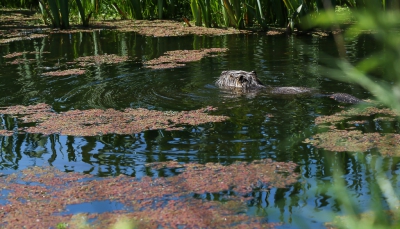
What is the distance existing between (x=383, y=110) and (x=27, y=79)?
13.9ft

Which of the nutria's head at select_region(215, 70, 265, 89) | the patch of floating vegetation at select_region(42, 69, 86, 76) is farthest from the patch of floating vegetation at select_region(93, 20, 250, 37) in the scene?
the nutria's head at select_region(215, 70, 265, 89)

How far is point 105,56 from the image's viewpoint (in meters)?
9.06

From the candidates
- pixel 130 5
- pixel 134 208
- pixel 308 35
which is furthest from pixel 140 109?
pixel 130 5

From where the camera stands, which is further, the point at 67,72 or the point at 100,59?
the point at 100,59

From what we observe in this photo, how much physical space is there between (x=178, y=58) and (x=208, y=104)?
8.92 feet

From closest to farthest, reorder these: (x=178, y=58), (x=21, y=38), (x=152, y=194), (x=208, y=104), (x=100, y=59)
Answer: (x=152, y=194) < (x=208, y=104) < (x=178, y=58) < (x=100, y=59) < (x=21, y=38)

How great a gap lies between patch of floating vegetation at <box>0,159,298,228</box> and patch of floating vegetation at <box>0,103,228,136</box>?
3.14 ft

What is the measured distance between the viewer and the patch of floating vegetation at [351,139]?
4.40 m

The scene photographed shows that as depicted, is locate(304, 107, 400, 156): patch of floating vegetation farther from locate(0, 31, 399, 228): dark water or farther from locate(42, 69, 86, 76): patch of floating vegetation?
locate(42, 69, 86, 76): patch of floating vegetation

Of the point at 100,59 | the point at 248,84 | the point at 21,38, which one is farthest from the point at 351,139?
the point at 21,38

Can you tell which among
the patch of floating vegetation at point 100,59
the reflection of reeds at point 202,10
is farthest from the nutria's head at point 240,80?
the reflection of reeds at point 202,10

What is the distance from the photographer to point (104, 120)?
215 inches

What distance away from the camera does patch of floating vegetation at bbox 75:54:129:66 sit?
8.59m

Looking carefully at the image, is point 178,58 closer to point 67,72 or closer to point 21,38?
point 67,72
